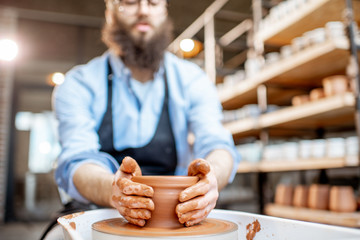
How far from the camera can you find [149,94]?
5.08 feet

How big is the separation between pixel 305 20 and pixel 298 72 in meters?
0.44

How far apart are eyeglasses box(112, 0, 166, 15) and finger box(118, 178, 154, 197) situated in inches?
38.7

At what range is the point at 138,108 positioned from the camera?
1.55m

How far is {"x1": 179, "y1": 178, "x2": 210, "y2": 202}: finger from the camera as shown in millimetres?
672

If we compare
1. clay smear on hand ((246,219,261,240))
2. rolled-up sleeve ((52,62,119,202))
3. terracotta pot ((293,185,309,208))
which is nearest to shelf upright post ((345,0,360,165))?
terracotta pot ((293,185,309,208))

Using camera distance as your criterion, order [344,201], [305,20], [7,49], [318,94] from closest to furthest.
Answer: [344,201] → [318,94] → [305,20] → [7,49]

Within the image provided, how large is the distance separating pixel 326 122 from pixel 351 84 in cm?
94

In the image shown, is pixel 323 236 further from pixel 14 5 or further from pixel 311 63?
pixel 14 5

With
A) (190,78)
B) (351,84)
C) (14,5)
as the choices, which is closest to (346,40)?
(351,84)

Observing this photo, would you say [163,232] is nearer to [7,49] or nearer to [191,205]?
[191,205]

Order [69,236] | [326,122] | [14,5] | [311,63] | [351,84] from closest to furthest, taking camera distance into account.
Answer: [69,236] < [351,84] < [311,63] < [326,122] < [14,5]

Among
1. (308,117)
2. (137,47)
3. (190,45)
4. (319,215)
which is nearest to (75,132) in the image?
(137,47)

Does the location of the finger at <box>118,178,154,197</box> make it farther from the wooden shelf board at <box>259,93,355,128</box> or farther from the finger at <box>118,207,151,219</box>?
the wooden shelf board at <box>259,93,355,128</box>

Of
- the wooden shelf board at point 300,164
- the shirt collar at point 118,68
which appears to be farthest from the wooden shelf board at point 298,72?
the shirt collar at point 118,68
